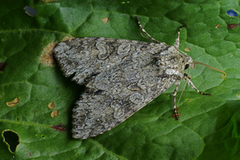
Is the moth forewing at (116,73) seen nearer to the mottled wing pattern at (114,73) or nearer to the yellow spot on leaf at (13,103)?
the mottled wing pattern at (114,73)

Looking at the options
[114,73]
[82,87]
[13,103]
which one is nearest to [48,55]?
[82,87]

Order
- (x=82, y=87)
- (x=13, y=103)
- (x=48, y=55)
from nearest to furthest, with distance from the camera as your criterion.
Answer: (x=13, y=103)
(x=48, y=55)
(x=82, y=87)

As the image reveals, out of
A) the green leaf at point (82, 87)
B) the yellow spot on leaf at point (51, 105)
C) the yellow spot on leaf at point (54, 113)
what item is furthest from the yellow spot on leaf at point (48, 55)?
the yellow spot on leaf at point (54, 113)

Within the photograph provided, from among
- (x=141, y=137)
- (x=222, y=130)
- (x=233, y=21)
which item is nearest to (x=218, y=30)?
(x=233, y=21)

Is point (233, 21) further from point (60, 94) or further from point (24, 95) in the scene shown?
point (24, 95)

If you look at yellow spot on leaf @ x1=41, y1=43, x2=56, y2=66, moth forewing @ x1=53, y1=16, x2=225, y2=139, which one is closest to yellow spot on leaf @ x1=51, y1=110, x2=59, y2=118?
moth forewing @ x1=53, y1=16, x2=225, y2=139

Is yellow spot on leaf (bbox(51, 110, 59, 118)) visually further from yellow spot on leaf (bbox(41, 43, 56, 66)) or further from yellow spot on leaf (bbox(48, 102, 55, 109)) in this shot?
yellow spot on leaf (bbox(41, 43, 56, 66))

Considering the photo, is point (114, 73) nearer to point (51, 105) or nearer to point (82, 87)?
point (82, 87)
